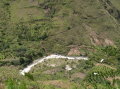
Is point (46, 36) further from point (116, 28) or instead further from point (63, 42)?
point (116, 28)

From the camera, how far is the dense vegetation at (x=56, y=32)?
95625mm

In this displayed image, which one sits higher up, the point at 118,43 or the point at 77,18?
the point at 77,18

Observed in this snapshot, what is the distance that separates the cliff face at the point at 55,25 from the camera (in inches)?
4269

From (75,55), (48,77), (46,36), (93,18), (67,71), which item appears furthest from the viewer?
(93,18)

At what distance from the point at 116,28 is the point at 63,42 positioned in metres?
23.8

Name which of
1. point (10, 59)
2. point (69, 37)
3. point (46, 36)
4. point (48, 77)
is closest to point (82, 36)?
point (69, 37)

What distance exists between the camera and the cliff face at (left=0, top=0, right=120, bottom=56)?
→ 10844 centimetres

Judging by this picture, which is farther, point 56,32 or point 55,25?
point 55,25

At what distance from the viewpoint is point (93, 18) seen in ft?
396

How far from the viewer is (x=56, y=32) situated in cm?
11275

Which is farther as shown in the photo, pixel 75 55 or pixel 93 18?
pixel 93 18

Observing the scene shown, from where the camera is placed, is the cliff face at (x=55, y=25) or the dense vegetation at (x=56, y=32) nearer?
the dense vegetation at (x=56, y=32)

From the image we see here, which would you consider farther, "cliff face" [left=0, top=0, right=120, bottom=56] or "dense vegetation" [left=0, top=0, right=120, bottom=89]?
"cliff face" [left=0, top=0, right=120, bottom=56]

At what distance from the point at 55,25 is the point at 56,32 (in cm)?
373
